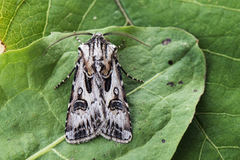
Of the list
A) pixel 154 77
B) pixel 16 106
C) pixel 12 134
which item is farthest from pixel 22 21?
pixel 154 77

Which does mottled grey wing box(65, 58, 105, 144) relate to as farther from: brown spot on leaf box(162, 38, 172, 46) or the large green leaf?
brown spot on leaf box(162, 38, 172, 46)

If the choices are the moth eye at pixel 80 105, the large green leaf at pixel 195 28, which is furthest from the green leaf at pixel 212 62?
the moth eye at pixel 80 105

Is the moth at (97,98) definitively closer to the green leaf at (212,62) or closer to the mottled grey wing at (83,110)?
the mottled grey wing at (83,110)

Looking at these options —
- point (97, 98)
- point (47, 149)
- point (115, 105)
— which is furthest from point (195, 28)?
point (47, 149)

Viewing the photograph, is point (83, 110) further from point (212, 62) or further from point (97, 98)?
point (212, 62)

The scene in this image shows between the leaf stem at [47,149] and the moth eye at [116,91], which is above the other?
the moth eye at [116,91]

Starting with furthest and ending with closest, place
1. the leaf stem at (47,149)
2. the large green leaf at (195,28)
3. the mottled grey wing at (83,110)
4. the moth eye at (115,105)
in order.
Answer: the large green leaf at (195,28) < the moth eye at (115,105) < the mottled grey wing at (83,110) < the leaf stem at (47,149)

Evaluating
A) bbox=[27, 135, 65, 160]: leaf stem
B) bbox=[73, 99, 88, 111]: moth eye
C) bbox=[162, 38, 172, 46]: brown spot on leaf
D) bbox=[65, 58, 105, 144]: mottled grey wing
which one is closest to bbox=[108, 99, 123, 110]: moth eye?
bbox=[65, 58, 105, 144]: mottled grey wing

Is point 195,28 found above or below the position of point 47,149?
above
